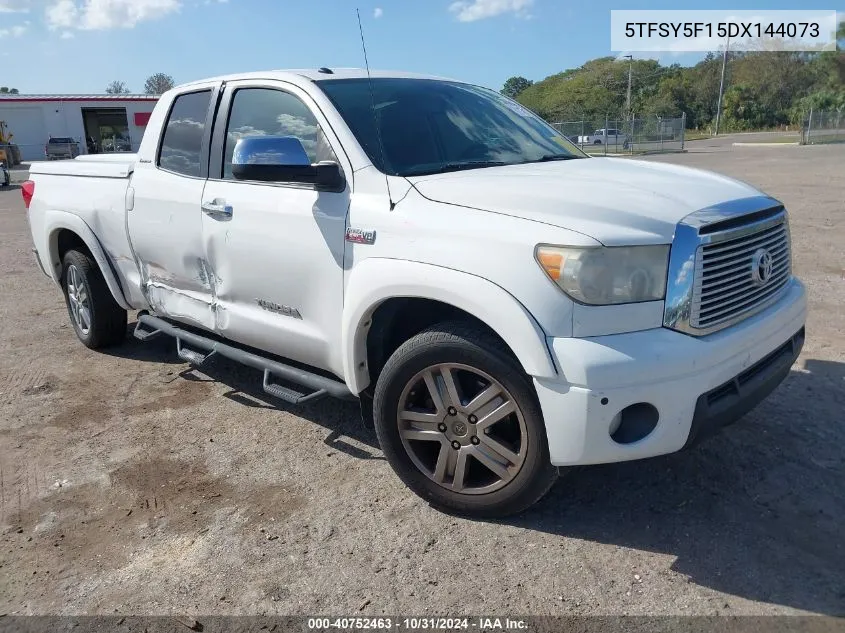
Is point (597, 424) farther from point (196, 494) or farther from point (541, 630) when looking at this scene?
point (196, 494)

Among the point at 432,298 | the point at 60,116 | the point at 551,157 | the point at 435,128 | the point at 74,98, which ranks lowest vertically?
the point at 432,298

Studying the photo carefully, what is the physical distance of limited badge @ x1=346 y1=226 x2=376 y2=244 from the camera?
3.11 meters

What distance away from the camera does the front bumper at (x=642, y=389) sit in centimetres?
252

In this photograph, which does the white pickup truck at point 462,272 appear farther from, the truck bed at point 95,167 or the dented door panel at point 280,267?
the truck bed at point 95,167

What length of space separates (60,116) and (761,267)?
54.9m

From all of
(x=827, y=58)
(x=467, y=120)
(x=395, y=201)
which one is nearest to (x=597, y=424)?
(x=395, y=201)

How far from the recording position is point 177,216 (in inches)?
165

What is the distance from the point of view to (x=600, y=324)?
100.0 inches

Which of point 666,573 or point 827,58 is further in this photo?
point 827,58

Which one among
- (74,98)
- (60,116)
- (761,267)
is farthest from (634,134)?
(60,116)

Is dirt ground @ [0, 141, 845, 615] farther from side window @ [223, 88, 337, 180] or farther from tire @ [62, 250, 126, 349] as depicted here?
side window @ [223, 88, 337, 180]

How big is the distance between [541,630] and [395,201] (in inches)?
70.2

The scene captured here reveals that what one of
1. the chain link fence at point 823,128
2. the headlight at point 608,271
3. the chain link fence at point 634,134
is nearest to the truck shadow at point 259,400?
the headlight at point 608,271

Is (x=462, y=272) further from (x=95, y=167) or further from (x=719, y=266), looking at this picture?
(x=95, y=167)
